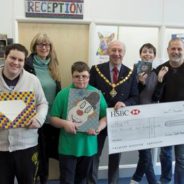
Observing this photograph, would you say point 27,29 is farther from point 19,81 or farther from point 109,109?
point 109,109

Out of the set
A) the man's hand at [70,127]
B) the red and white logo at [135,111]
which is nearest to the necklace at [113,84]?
the red and white logo at [135,111]

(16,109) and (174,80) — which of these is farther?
(174,80)

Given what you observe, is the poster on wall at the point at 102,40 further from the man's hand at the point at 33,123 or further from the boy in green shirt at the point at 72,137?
the man's hand at the point at 33,123

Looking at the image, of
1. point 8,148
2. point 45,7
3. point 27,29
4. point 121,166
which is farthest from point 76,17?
point 121,166

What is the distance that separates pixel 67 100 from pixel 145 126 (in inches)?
37.0

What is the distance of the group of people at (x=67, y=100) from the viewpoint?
7.33 feet

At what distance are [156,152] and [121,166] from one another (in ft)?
1.71

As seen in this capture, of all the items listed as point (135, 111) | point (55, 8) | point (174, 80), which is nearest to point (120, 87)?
point (135, 111)

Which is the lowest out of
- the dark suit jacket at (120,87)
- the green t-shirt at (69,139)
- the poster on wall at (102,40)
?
the green t-shirt at (69,139)

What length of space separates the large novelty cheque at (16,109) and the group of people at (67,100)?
42mm

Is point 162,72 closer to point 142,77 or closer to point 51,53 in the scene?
point 142,77

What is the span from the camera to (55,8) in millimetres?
3246

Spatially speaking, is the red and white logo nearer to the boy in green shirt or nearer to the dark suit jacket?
the dark suit jacket

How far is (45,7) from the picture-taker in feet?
10.6
